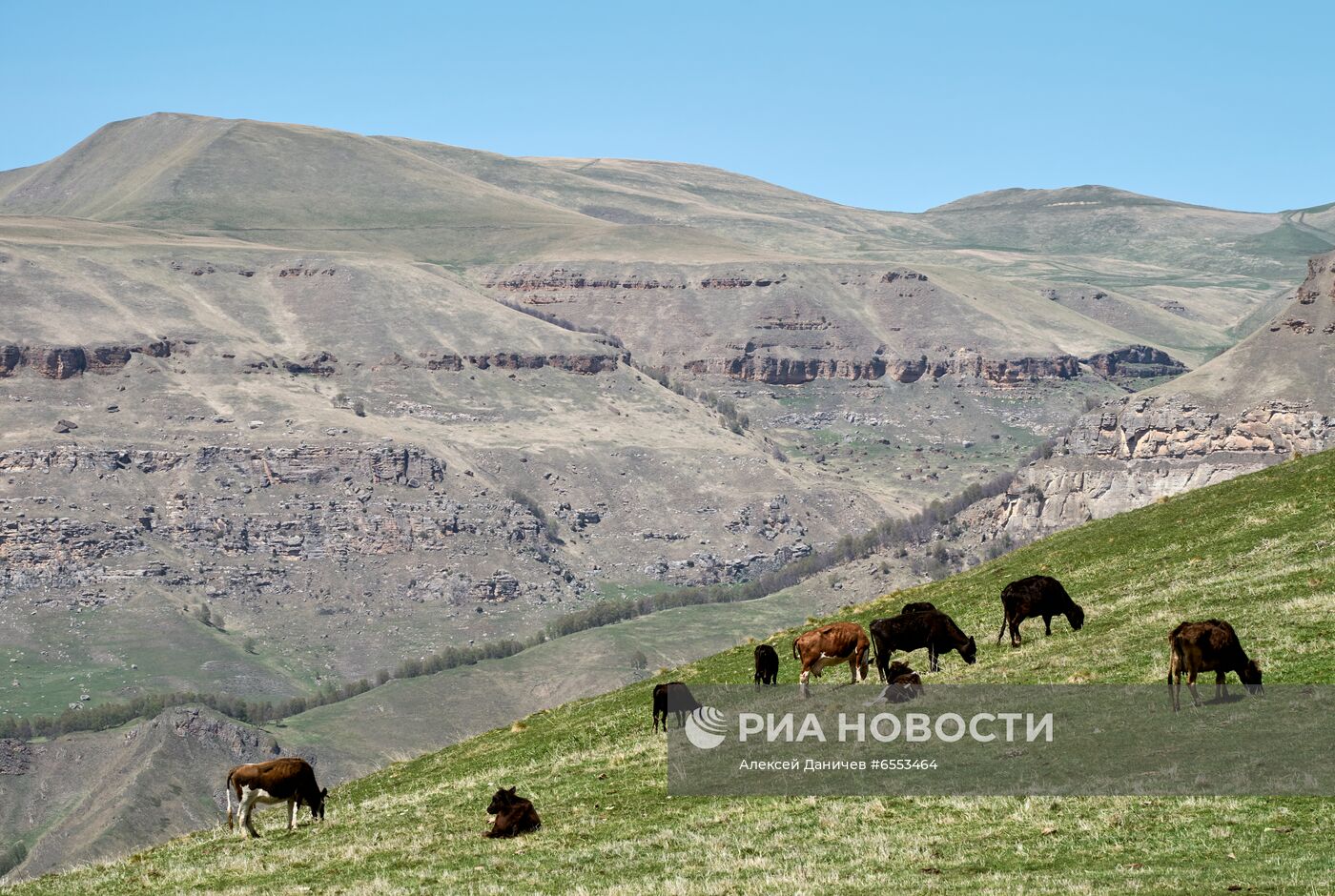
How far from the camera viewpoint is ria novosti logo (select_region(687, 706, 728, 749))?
40.3 m

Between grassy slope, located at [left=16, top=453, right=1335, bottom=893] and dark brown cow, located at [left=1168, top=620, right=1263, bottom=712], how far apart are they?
35.6 inches

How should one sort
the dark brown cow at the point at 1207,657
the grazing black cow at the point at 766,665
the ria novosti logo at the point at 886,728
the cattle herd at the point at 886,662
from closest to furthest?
the dark brown cow at the point at 1207,657 → the cattle herd at the point at 886,662 → the ria novosti logo at the point at 886,728 → the grazing black cow at the point at 766,665

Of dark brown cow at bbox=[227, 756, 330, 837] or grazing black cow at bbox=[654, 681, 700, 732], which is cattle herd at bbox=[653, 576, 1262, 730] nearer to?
grazing black cow at bbox=[654, 681, 700, 732]

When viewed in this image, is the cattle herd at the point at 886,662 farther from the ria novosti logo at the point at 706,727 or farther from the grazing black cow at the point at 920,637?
the ria novosti logo at the point at 706,727

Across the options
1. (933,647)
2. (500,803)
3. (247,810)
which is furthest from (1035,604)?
(247,810)

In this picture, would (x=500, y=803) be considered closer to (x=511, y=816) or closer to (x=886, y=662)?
(x=511, y=816)

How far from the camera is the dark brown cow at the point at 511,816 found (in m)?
34.3

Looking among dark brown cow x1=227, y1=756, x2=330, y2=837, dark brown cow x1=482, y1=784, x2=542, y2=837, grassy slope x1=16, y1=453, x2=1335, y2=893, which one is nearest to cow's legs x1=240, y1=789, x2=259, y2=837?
dark brown cow x1=227, y1=756, x2=330, y2=837

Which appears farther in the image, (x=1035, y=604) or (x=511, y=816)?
(x=1035, y=604)

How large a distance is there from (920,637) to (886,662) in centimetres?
169

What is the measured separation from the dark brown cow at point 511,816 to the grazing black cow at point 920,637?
998cm

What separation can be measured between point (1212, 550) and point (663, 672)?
19.9 meters

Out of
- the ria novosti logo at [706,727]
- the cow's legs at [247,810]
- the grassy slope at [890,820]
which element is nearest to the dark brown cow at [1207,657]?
the grassy slope at [890,820]

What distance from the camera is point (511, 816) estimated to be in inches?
1353
